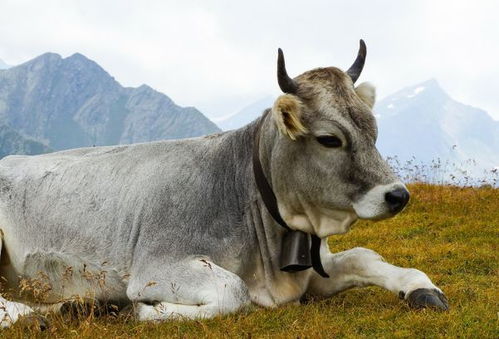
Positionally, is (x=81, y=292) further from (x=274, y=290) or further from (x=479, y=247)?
(x=479, y=247)

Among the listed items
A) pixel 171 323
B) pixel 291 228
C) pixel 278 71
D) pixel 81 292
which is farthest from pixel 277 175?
pixel 81 292

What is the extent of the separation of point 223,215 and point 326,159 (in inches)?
51.1

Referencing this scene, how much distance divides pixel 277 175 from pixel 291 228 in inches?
22.8

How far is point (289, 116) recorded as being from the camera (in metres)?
6.07

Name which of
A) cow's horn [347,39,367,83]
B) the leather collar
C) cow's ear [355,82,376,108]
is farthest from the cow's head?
cow's horn [347,39,367,83]

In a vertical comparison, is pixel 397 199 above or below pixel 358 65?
below

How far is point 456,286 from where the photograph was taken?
26.2 ft

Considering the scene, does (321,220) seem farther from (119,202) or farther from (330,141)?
(119,202)

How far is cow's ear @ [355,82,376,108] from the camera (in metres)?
6.81

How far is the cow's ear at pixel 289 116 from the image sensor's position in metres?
6.02

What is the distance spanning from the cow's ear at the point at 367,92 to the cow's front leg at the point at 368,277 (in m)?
1.69

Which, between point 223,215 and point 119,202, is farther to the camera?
point 119,202

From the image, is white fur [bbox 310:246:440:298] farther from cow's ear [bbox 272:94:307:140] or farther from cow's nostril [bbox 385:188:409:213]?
cow's ear [bbox 272:94:307:140]

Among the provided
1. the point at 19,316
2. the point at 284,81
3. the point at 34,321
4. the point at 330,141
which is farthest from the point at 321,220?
the point at 19,316
